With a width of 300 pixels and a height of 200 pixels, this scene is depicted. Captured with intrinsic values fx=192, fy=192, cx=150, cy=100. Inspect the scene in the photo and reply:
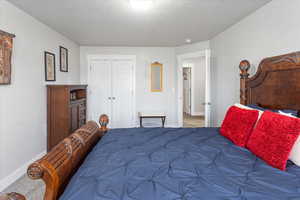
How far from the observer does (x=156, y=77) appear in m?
5.46

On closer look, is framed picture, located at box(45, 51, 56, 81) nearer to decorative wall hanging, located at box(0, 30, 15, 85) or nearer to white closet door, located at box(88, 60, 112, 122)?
decorative wall hanging, located at box(0, 30, 15, 85)

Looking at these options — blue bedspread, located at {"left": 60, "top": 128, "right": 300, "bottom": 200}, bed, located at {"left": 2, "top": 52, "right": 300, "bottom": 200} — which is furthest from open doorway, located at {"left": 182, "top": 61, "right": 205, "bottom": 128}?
blue bedspread, located at {"left": 60, "top": 128, "right": 300, "bottom": 200}

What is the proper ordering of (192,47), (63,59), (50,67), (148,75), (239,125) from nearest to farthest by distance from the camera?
(239,125) < (50,67) < (63,59) < (192,47) < (148,75)

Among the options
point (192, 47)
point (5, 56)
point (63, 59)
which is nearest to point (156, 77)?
point (192, 47)

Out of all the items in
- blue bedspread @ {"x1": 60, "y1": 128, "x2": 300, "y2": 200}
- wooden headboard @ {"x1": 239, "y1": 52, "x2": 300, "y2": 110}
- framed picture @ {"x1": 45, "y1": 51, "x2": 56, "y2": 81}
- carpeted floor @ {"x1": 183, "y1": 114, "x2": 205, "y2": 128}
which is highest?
framed picture @ {"x1": 45, "y1": 51, "x2": 56, "y2": 81}

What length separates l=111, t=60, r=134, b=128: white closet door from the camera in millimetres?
5355

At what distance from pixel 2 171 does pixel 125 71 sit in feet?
11.8

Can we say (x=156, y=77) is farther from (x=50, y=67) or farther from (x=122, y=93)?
(x=50, y=67)

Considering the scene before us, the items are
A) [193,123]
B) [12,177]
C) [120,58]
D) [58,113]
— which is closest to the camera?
[12,177]

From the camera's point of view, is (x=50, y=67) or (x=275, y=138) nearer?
(x=275, y=138)

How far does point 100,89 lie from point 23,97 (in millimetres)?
2589

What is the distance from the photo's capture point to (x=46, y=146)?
3496 millimetres

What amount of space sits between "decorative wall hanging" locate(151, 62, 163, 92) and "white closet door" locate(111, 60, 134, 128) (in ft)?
2.03

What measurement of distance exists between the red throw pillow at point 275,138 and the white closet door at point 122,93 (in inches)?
158
